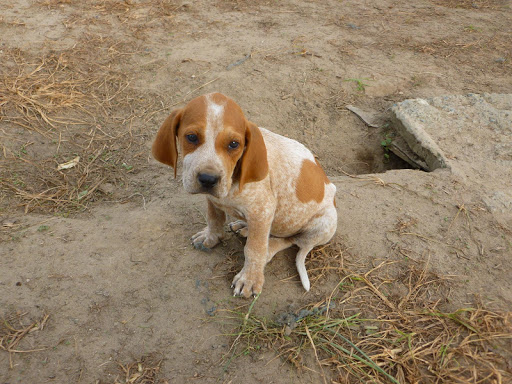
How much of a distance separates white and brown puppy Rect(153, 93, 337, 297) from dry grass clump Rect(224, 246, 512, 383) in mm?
395

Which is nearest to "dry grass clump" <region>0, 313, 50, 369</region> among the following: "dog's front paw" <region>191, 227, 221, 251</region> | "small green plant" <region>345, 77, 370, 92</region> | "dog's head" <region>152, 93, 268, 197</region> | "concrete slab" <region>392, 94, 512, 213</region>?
"dog's front paw" <region>191, 227, 221, 251</region>

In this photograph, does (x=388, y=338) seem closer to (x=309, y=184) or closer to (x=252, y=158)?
(x=309, y=184)

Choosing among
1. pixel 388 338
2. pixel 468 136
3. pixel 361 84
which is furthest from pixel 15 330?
pixel 361 84

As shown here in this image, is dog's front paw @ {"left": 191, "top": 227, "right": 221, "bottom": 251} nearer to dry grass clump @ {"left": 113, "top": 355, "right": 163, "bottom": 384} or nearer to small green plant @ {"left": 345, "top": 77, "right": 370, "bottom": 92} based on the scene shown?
dry grass clump @ {"left": 113, "top": 355, "right": 163, "bottom": 384}

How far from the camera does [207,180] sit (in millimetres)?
2807

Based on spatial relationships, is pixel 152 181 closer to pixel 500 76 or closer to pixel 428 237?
pixel 428 237


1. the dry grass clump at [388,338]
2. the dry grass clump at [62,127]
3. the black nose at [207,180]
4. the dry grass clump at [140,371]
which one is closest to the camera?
the black nose at [207,180]

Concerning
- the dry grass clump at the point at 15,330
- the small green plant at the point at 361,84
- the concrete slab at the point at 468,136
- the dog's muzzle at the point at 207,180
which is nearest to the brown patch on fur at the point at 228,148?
the dog's muzzle at the point at 207,180

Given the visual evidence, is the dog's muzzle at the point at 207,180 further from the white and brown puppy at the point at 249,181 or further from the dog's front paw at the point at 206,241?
the dog's front paw at the point at 206,241

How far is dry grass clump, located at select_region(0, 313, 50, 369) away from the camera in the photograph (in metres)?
3.04

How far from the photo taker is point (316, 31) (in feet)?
27.8

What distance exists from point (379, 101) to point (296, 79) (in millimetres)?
1539

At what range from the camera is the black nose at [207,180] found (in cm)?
279

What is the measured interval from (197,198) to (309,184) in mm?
1669
